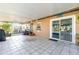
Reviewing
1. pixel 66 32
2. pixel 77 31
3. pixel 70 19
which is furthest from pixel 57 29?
pixel 77 31

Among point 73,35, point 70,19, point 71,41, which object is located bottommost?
point 71,41

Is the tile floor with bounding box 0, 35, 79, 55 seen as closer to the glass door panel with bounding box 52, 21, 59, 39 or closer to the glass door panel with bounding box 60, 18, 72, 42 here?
the glass door panel with bounding box 60, 18, 72, 42

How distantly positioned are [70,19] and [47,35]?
4.12 m

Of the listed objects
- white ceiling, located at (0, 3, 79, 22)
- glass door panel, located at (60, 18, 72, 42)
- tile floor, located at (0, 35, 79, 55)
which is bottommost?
tile floor, located at (0, 35, 79, 55)

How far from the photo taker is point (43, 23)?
1281 centimetres

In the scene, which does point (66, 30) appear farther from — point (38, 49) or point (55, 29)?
point (38, 49)

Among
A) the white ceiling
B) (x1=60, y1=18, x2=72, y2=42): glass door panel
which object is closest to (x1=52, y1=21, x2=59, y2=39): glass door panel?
(x1=60, y1=18, x2=72, y2=42): glass door panel

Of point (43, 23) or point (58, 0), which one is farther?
point (43, 23)

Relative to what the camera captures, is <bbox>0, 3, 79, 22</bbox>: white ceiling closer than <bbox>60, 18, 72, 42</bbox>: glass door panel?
Yes

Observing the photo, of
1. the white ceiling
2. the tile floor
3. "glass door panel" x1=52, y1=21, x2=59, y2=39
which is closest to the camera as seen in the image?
the tile floor

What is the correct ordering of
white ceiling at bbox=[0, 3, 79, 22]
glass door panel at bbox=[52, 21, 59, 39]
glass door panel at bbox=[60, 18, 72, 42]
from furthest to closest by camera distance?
glass door panel at bbox=[52, 21, 59, 39]
glass door panel at bbox=[60, 18, 72, 42]
white ceiling at bbox=[0, 3, 79, 22]

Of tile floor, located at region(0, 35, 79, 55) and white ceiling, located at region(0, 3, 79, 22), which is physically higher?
white ceiling, located at region(0, 3, 79, 22)

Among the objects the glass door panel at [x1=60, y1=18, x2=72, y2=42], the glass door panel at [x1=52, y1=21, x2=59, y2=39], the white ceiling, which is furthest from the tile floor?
the glass door panel at [x1=52, y1=21, x2=59, y2=39]

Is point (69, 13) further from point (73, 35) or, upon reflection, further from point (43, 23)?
point (43, 23)
